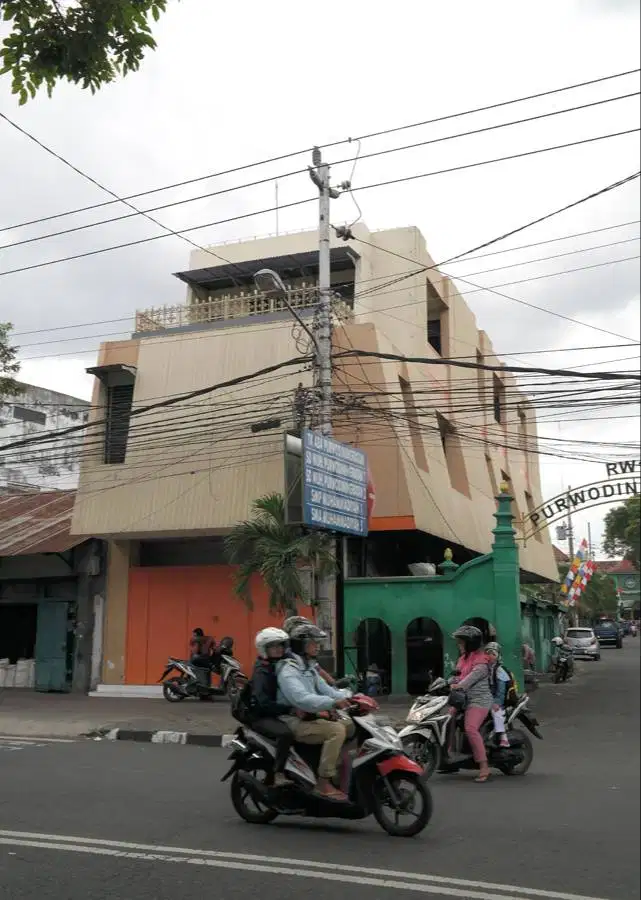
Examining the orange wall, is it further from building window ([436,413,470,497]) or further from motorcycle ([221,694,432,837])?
motorcycle ([221,694,432,837])

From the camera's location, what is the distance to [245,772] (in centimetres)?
646

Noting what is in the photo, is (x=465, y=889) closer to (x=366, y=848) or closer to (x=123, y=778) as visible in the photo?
(x=366, y=848)

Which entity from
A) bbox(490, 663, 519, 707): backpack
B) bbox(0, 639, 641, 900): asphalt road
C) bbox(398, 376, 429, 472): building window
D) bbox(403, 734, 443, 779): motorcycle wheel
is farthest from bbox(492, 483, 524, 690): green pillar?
bbox(0, 639, 641, 900): asphalt road

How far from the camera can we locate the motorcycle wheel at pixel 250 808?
643 centimetres

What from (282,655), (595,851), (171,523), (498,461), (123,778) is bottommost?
(123,778)

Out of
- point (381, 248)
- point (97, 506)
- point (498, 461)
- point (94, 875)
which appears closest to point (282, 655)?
point (94, 875)

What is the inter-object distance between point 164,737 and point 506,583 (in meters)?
6.53

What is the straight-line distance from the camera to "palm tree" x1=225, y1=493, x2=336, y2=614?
50.1 feet

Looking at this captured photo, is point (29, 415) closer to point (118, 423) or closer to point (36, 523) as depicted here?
point (36, 523)

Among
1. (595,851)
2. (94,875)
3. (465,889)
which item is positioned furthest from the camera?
(94,875)

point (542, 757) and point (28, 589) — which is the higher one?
point (28, 589)

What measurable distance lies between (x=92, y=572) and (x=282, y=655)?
14.4 meters

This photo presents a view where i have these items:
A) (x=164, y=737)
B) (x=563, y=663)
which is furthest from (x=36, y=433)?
(x=563, y=663)

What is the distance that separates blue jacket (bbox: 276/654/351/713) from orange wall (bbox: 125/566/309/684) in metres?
12.1
